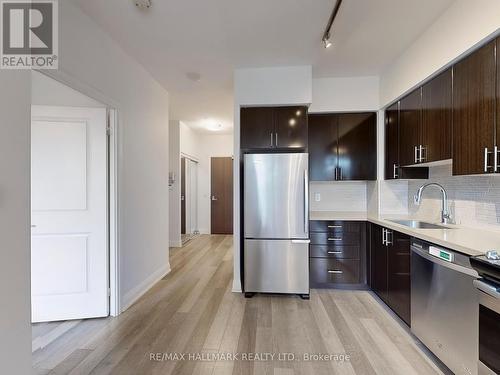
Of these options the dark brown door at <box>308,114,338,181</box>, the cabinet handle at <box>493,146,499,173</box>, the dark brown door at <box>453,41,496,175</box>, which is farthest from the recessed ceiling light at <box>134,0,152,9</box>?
the cabinet handle at <box>493,146,499,173</box>

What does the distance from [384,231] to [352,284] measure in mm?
905

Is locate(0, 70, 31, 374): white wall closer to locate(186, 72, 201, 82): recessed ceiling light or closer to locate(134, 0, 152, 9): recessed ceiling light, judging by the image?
locate(134, 0, 152, 9): recessed ceiling light

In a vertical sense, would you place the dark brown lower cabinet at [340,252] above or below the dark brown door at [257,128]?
below

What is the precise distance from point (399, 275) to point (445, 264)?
2.45 ft

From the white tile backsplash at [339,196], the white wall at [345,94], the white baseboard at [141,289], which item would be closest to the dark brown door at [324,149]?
the white wall at [345,94]

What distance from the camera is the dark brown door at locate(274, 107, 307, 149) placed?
10.2 ft

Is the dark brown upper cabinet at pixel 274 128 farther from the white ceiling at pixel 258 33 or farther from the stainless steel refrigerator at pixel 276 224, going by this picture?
the white ceiling at pixel 258 33

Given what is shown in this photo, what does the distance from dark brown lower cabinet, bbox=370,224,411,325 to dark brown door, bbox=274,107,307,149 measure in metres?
1.34

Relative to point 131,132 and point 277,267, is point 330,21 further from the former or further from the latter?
point 277,267

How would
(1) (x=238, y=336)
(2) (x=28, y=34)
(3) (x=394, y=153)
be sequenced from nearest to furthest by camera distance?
(2) (x=28, y=34)
(1) (x=238, y=336)
(3) (x=394, y=153)

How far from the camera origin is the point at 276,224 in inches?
118

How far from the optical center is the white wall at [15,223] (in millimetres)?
1270

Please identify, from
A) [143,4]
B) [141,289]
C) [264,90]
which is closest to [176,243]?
[141,289]

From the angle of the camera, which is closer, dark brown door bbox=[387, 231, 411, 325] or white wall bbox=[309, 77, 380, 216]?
dark brown door bbox=[387, 231, 411, 325]
